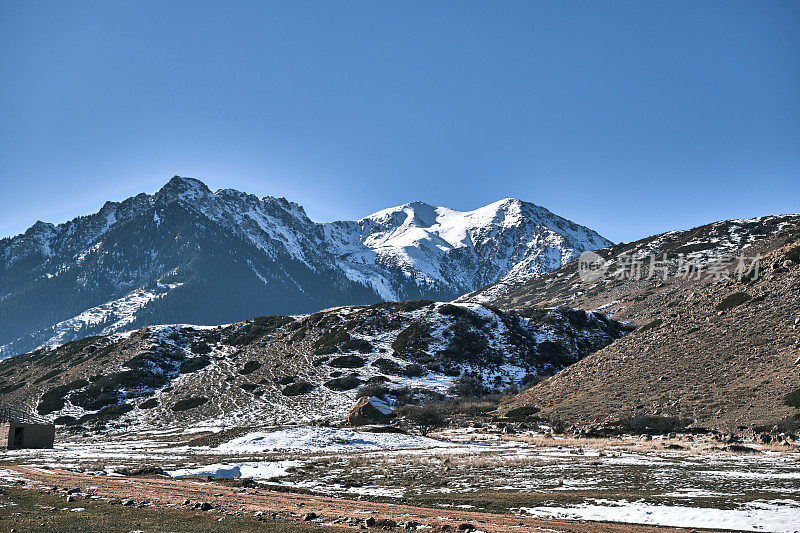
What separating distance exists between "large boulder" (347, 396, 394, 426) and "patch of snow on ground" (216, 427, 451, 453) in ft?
70.7

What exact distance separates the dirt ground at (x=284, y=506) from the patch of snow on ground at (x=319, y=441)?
884 inches

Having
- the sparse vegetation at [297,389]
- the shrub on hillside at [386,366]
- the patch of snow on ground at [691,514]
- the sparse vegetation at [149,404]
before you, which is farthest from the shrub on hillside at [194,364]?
the patch of snow on ground at [691,514]

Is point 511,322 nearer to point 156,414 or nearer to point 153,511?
point 156,414

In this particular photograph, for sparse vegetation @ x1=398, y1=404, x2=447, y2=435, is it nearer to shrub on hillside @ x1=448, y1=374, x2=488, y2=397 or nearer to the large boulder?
the large boulder

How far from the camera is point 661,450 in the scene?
41719 mm

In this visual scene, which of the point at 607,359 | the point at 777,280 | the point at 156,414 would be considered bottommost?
the point at 156,414

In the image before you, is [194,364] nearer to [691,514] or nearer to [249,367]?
[249,367]

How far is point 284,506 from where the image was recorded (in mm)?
21031

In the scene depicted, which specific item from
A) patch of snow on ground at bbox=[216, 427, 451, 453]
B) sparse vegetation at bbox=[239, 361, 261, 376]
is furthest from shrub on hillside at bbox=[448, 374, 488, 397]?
sparse vegetation at bbox=[239, 361, 261, 376]

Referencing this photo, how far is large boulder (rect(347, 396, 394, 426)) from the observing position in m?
78.5

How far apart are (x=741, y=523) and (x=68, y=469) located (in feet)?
129

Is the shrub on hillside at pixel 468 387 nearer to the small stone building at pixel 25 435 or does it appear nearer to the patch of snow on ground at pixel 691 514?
the small stone building at pixel 25 435

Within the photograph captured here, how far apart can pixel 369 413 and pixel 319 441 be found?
2746cm

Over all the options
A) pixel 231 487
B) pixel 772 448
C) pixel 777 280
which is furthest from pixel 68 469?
pixel 777 280
